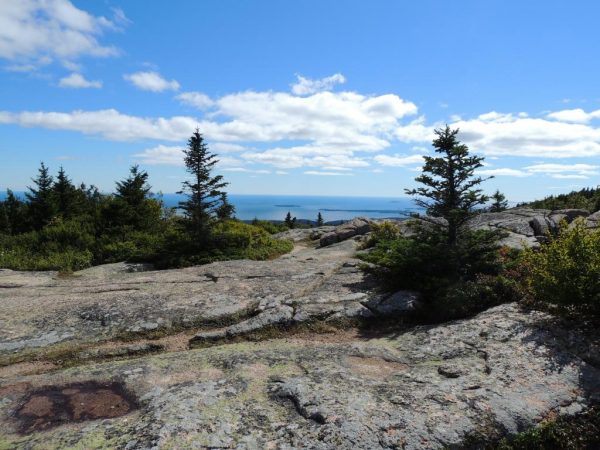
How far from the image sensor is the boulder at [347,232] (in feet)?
85.8

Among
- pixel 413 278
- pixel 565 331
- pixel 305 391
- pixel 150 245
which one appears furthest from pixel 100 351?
pixel 150 245

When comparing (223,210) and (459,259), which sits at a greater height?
(223,210)

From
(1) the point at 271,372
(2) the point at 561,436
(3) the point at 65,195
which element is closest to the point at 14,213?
(3) the point at 65,195

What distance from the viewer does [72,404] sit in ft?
19.6

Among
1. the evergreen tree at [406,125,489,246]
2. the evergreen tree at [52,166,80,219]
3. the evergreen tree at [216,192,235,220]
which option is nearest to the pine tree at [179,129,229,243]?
the evergreen tree at [216,192,235,220]

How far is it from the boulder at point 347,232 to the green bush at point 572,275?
59.1 feet

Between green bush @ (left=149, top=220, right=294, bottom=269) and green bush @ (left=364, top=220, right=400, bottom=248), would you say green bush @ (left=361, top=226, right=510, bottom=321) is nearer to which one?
green bush @ (left=149, top=220, right=294, bottom=269)

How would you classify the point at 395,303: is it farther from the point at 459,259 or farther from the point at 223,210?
the point at 223,210

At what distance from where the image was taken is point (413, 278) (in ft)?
35.2

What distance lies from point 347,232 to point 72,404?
21561 mm

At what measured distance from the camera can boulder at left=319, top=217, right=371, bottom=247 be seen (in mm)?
26141

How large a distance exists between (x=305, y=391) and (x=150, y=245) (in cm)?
1543

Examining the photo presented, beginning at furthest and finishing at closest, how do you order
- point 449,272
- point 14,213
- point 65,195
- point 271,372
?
point 14,213 → point 65,195 → point 449,272 → point 271,372

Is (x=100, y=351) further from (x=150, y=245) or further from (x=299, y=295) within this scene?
(x=150, y=245)
